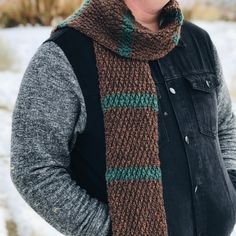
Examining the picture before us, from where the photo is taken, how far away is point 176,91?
1.53 m

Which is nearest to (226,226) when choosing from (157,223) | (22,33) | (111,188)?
(157,223)

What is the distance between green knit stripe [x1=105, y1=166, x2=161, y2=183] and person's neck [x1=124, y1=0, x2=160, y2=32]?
38 centimetres

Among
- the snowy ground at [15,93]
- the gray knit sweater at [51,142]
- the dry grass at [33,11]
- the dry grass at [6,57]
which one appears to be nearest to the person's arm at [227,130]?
the gray knit sweater at [51,142]

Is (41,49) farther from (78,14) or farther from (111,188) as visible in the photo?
(111,188)

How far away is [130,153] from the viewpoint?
1401mm

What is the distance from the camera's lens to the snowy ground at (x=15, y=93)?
104 inches

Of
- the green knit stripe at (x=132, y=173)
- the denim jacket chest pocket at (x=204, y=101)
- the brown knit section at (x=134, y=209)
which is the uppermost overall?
the denim jacket chest pocket at (x=204, y=101)

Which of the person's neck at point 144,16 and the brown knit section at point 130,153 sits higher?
the person's neck at point 144,16

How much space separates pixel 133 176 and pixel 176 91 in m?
0.26

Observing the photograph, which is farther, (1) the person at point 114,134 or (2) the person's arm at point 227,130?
(2) the person's arm at point 227,130

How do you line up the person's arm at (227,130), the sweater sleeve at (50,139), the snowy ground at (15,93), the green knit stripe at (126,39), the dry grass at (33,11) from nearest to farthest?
the sweater sleeve at (50,139), the green knit stripe at (126,39), the person's arm at (227,130), the snowy ground at (15,93), the dry grass at (33,11)

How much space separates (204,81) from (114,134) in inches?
13.8

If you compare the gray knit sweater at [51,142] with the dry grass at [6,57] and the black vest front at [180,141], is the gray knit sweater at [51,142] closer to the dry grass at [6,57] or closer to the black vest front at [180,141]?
the black vest front at [180,141]

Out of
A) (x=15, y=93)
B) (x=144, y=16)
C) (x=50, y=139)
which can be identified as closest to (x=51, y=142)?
(x=50, y=139)
